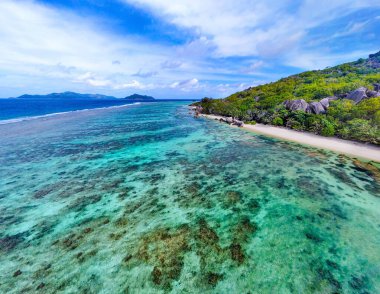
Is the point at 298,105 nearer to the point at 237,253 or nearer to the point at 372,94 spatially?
the point at 372,94

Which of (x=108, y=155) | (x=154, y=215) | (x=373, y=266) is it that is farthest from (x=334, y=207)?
(x=108, y=155)

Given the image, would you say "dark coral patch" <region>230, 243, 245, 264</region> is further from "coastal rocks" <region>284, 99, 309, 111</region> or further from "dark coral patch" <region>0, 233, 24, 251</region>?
"coastal rocks" <region>284, 99, 309, 111</region>

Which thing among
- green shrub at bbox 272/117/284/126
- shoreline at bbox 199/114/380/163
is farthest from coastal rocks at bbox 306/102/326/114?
shoreline at bbox 199/114/380/163

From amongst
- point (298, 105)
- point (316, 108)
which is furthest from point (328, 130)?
point (298, 105)

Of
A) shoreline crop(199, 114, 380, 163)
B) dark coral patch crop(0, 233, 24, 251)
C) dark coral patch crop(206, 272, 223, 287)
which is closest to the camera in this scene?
dark coral patch crop(206, 272, 223, 287)

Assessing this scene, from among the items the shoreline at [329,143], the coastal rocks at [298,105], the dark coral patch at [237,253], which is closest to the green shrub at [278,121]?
the shoreline at [329,143]

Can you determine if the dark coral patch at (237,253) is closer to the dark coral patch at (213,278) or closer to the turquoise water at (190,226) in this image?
the turquoise water at (190,226)

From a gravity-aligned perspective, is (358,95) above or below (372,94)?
below
